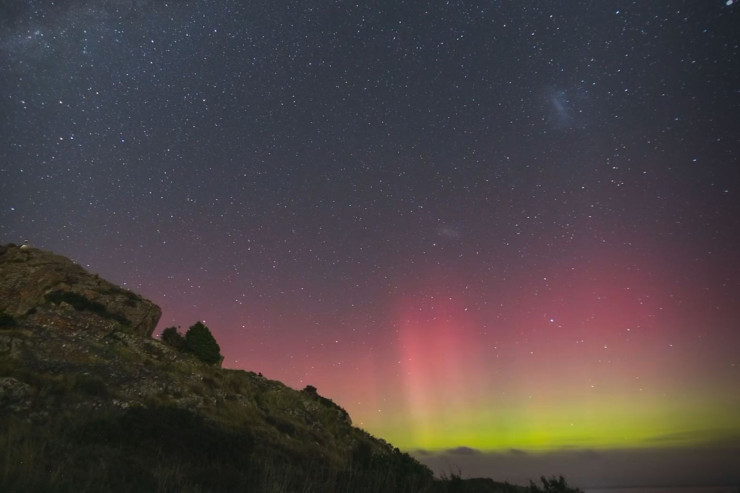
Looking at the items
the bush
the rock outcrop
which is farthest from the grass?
the rock outcrop

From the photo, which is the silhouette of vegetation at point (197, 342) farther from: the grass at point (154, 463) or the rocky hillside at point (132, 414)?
the grass at point (154, 463)

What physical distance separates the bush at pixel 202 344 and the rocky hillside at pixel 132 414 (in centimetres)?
296

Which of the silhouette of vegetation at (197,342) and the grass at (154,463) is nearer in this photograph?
the grass at (154,463)

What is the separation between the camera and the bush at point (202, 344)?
38.7 metres

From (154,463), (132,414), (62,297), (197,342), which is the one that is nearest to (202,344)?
(197,342)

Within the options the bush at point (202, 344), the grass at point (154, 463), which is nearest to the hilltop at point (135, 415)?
the grass at point (154, 463)

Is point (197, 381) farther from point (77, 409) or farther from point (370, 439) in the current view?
point (370, 439)

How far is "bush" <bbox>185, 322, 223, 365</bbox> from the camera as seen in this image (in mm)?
38662

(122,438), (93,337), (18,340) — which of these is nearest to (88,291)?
(93,337)

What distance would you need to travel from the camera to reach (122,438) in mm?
16219

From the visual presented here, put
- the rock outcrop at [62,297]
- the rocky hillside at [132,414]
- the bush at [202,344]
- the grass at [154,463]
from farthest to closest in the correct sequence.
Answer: the bush at [202,344], the rock outcrop at [62,297], the rocky hillside at [132,414], the grass at [154,463]

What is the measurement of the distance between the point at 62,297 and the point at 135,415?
21293 mm

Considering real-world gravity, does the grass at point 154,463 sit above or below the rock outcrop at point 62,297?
below

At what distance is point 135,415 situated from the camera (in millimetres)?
19281
